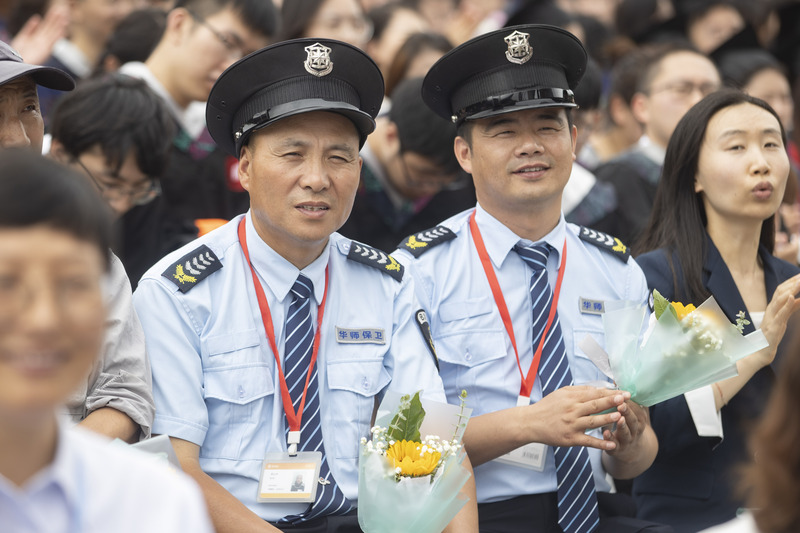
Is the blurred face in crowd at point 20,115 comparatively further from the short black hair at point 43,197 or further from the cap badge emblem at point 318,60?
the short black hair at point 43,197

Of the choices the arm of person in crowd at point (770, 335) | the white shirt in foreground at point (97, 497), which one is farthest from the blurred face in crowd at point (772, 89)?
the white shirt in foreground at point (97, 497)

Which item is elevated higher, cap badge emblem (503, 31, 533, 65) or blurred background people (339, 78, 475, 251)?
blurred background people (339, 78, 475, 251)

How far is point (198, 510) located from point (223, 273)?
157 cm

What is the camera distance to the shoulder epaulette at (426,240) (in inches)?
151

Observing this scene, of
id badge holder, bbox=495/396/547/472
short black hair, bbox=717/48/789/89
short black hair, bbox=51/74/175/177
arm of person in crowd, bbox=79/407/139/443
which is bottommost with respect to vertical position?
arm of person in crowd, bbox=79/407/139/443

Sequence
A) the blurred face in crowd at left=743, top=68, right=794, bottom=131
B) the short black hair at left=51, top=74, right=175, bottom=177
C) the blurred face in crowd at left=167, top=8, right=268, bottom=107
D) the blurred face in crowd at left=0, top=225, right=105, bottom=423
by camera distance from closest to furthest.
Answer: the blurred face in crowd at left=0, top=225, right=105, bottom=423 → the short black hair at left=51, top=74, right=175, bottom=177 → the blurred face in crowd at left=167, top=8, right=268, bottom=107 → the blurred face in crowd at left=743, top=68, right=794, bottom=131

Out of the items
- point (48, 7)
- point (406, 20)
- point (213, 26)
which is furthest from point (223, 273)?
point (406, 20)

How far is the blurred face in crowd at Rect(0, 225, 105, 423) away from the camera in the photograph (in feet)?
5.41

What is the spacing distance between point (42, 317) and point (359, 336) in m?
1.84

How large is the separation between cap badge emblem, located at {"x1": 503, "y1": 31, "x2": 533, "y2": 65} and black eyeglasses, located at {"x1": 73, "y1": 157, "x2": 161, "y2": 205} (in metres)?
1.62

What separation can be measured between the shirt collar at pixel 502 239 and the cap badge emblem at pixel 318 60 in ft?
2.93

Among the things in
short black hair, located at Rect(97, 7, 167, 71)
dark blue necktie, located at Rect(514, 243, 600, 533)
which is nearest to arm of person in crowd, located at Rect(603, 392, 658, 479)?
dark blue necktie, located at Rect(514, 243, 600, 533)

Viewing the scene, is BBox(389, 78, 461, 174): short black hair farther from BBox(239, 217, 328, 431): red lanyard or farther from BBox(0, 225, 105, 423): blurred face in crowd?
BBox(0, 225, 105, 423): blurred face in crowd

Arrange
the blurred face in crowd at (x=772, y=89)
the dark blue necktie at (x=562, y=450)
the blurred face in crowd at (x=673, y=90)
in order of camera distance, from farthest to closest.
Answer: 1. the blurred face in crowd at (x=772, y=89)
2. the blurred face in crowd at (x=673, y=90)
3. the dark blue necktie at (x=562, y=450)
